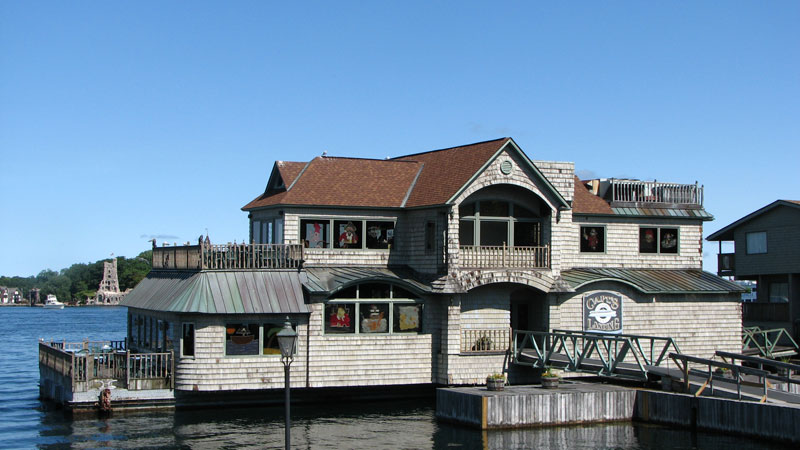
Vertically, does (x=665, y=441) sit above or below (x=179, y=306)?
below

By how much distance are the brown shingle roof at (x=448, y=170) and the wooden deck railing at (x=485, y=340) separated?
534cm

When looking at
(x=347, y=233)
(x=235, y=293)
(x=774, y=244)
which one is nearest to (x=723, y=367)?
(x=347, y=233)

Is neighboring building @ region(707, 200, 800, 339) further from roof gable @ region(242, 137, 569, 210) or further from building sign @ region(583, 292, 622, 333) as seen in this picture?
roof gable @ region(242, 137, 569, 210)

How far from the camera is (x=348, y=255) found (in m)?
38.8

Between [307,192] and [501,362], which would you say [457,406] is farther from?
[307,192]

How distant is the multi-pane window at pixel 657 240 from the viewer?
43094 millimetres

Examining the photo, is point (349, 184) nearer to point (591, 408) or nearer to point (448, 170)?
point (448, 170)

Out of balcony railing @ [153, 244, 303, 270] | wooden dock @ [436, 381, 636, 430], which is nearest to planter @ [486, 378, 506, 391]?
wooden dock @ [436, 381, 636, 430]

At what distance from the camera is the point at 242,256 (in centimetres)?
3675

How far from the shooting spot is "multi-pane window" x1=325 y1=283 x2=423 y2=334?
3631 centimetres

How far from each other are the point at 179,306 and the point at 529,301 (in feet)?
48.2

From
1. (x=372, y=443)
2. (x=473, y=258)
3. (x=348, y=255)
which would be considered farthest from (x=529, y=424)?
(x=348, y=255)

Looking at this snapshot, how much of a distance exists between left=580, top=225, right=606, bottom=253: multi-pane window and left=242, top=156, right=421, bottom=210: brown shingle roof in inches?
307

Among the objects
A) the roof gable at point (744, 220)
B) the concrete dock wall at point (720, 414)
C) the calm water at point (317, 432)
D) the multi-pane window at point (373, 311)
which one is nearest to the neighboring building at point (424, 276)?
the multi-pane window at point (373, 311)
